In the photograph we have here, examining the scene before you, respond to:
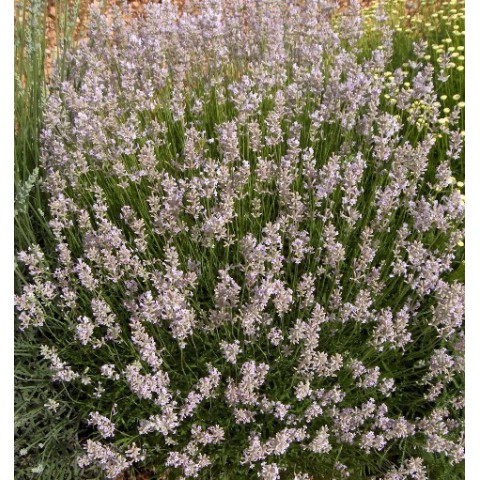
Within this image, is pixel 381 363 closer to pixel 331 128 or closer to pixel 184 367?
pixel 184 367

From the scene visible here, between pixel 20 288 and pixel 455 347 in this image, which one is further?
pixel 20 288

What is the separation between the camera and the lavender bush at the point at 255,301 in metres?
2.11

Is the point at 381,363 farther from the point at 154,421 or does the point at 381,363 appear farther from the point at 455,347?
the point at 154,421

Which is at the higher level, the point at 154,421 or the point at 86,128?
the point at 86,128

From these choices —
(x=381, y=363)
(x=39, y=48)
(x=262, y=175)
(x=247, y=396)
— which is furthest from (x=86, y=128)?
(x=381, y=363)

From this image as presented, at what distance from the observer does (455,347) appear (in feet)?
7.15

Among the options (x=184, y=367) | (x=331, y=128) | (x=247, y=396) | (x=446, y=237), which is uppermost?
(x=331, y=128)

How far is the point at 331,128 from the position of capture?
2.86 m

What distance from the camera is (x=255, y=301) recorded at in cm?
201

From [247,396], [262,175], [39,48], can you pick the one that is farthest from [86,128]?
[247,396]

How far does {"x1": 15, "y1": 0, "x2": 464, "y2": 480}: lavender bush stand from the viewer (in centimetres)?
211
